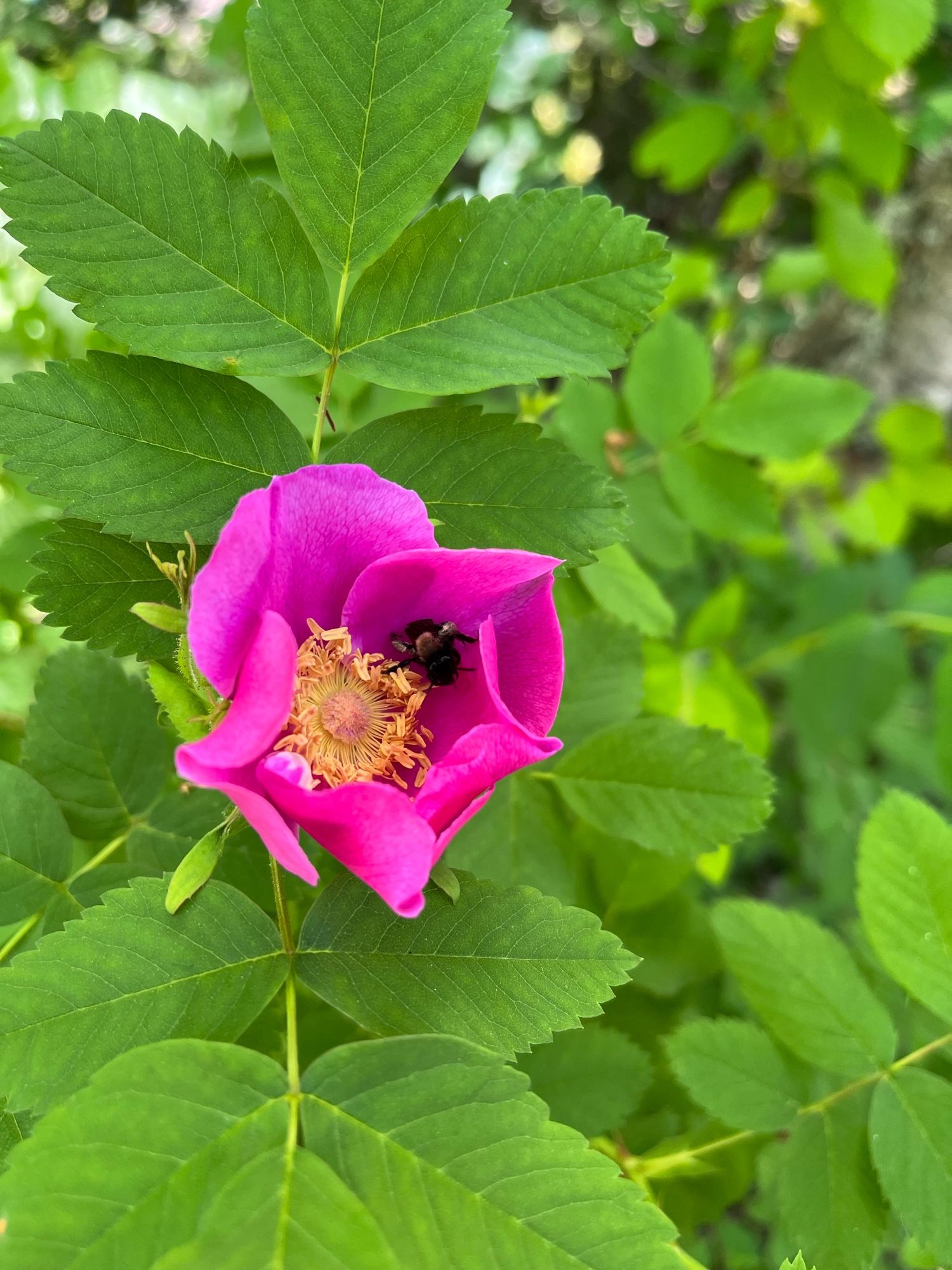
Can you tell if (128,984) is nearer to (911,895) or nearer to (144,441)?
(144,441)

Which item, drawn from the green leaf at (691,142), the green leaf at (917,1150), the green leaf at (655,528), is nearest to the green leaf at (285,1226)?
the green leaf at (917,1150)

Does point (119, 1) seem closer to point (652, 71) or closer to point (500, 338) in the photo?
point (652, 71)

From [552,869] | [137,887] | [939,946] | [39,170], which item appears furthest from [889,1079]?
[39,170]

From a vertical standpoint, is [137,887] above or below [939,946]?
above

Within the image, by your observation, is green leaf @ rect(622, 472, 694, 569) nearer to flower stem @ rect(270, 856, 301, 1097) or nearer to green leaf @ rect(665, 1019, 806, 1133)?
green leaf @ rect(665, 1019, 806, 1133)

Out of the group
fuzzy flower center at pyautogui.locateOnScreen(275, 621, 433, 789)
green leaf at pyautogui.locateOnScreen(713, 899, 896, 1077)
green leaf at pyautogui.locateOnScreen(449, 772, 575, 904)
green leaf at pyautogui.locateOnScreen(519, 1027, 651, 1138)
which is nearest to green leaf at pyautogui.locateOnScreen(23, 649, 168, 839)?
fuzzy flower center at pyautogui.locateOnScreen(275, 621, 433, 789)

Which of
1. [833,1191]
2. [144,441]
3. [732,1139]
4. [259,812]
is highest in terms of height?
[144,441]

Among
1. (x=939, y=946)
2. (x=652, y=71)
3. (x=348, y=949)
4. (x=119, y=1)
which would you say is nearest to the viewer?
(x=348, y=949)

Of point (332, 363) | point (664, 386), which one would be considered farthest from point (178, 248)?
point (664, 386)
